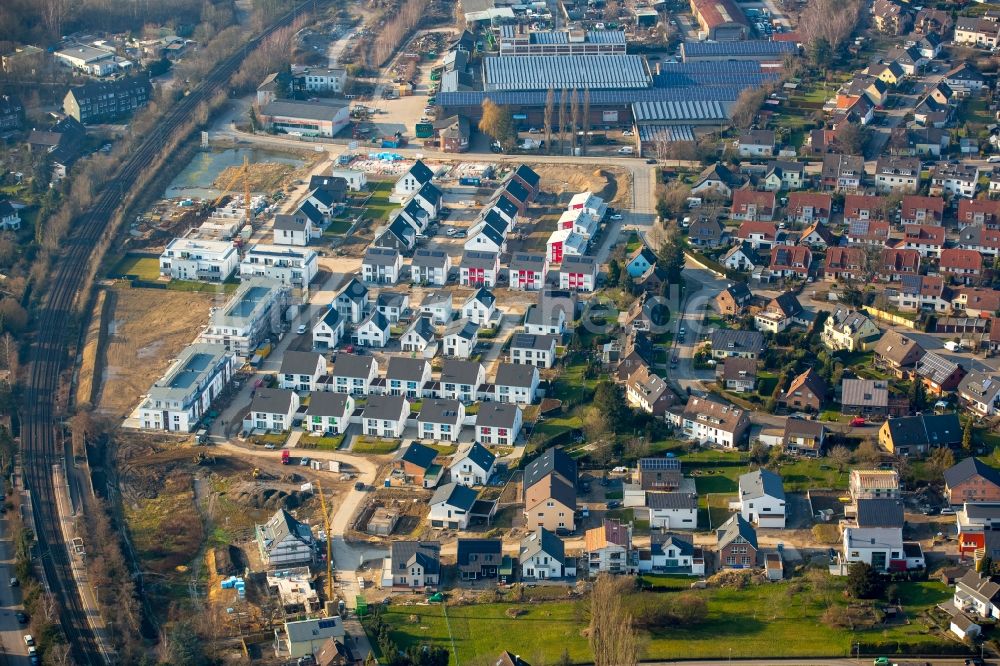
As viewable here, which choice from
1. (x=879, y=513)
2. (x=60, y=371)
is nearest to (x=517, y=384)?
(x=879, y=513)

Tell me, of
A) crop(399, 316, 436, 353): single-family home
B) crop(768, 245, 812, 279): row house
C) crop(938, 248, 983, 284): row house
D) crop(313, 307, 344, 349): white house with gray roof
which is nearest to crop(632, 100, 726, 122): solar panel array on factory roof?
crop(768, 245, 812, 279): row house

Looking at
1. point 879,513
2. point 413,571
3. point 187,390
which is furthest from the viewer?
point 187,390

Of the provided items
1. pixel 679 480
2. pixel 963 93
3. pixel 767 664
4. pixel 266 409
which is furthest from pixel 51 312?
pixel 963 93

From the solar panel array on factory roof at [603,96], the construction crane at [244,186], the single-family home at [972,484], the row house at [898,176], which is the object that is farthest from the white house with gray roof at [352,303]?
the row house at [898,176]

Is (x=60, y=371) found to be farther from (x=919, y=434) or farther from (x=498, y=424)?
(x=919, y=434)

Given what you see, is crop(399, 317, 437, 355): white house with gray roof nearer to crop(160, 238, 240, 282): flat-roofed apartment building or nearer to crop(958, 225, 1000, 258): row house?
crop(160, 238, 240, 282): flat-roofed apartment building

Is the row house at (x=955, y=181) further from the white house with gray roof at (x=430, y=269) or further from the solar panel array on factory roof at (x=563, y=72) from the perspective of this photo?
the white house with gray roof at (x=430, y=269)

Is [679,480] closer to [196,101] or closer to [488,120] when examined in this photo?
[488,120]

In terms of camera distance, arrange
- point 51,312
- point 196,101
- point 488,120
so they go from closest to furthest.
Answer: point 51,312 < point 488,120 < point 196,101
